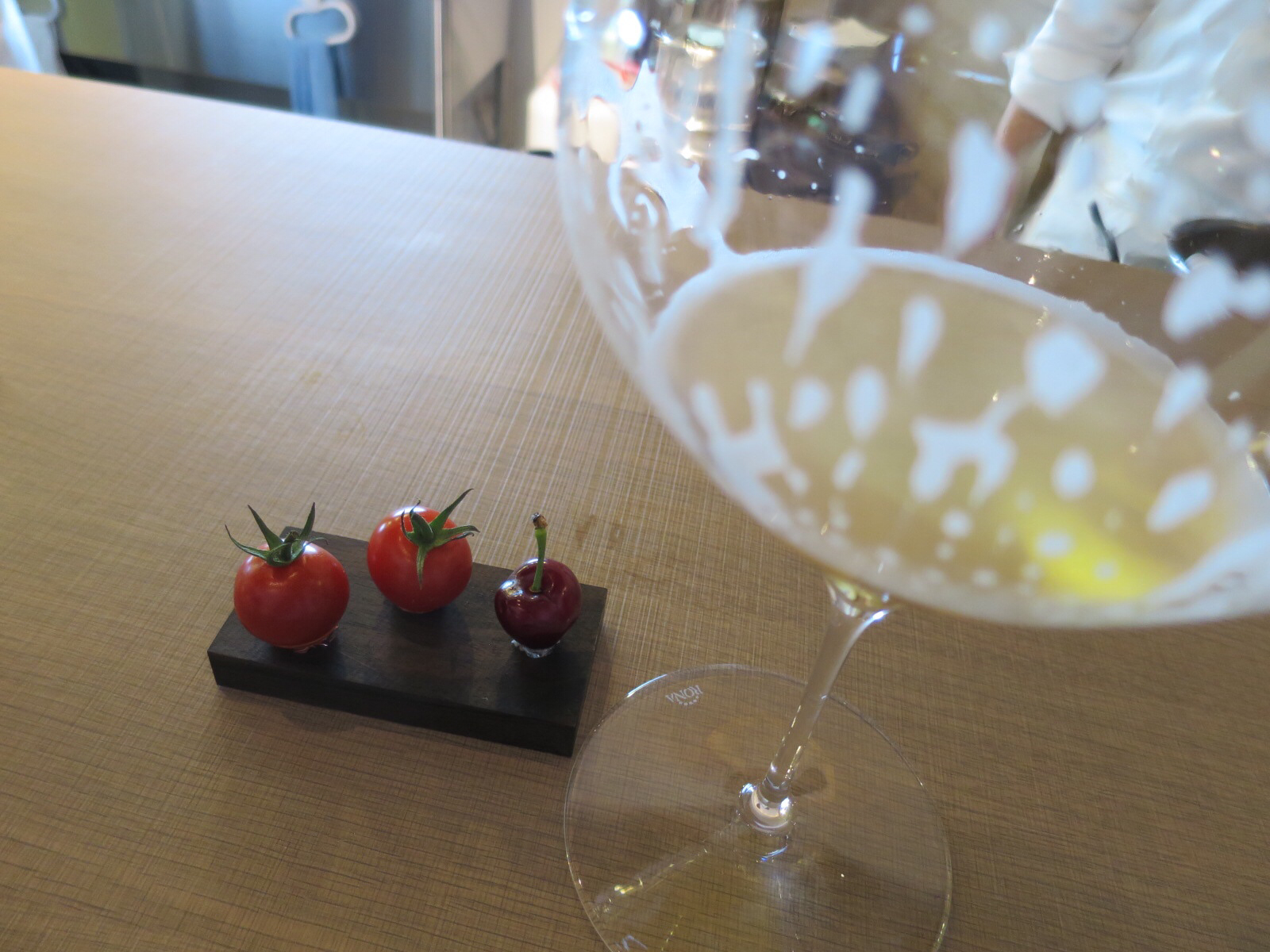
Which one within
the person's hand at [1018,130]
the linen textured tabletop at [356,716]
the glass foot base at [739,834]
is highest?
the person's hand at [1018,130]

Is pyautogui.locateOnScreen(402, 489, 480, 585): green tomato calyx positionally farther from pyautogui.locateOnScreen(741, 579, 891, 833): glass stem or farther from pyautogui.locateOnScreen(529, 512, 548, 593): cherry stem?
pyautogui.locateOnScreen(741, 579, 891, 833): glass stem

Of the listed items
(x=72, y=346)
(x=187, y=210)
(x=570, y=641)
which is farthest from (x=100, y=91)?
(x=570, y=641)

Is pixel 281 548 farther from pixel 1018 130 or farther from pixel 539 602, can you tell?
pixel 1018 130

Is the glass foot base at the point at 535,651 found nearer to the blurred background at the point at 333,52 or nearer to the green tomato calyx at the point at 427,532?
the green tomato calyx at the point at 427,532

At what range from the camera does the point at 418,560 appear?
1.29 ft

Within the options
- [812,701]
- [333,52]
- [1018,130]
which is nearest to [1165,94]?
[1018,130]

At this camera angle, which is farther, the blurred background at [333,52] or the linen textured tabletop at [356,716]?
the blurred background at [333,52]

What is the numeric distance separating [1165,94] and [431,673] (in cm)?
34

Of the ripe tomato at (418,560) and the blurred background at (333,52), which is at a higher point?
the ripe tomato at (418,560)

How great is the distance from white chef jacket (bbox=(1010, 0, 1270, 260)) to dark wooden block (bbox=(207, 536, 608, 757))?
28cm

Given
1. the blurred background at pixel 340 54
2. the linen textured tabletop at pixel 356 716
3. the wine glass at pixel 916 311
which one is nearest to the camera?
the wine glass at pixel 916 311

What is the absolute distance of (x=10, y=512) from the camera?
0.46m

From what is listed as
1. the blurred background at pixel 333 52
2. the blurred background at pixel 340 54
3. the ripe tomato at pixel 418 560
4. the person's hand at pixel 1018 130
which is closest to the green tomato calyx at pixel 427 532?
the ripe tomato at pixel 418 560

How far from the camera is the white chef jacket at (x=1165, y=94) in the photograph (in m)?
0.24
